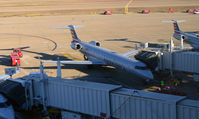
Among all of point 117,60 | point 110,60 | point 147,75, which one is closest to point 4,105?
point 147,75

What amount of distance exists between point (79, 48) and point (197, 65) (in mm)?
14695

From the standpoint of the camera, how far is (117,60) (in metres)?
29.5

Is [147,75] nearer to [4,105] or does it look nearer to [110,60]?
[110,60]

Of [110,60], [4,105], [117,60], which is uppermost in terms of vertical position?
[117,60]

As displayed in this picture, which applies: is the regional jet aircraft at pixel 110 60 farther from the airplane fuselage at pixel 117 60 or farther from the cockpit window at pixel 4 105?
the cockpit window at pixel 4 105

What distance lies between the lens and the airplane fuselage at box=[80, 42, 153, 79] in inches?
1045

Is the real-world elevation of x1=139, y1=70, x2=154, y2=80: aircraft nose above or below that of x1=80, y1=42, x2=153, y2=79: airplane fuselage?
below

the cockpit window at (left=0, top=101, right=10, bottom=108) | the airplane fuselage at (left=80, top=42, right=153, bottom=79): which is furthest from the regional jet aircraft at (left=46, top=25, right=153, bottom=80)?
the cockpit window at (left=0, top=101, right=10, bottom=108)

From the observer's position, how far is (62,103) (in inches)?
762

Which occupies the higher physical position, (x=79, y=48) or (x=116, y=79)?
(x=79, y=48)

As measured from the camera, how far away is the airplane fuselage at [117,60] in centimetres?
2655

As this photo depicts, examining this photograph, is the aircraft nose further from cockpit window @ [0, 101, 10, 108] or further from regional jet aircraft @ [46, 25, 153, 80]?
cockpit window @ [0, 101, 10, 108]

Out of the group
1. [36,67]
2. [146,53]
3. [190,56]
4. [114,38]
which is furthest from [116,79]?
[114,38]

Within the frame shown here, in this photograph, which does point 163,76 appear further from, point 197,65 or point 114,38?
point 114,38
